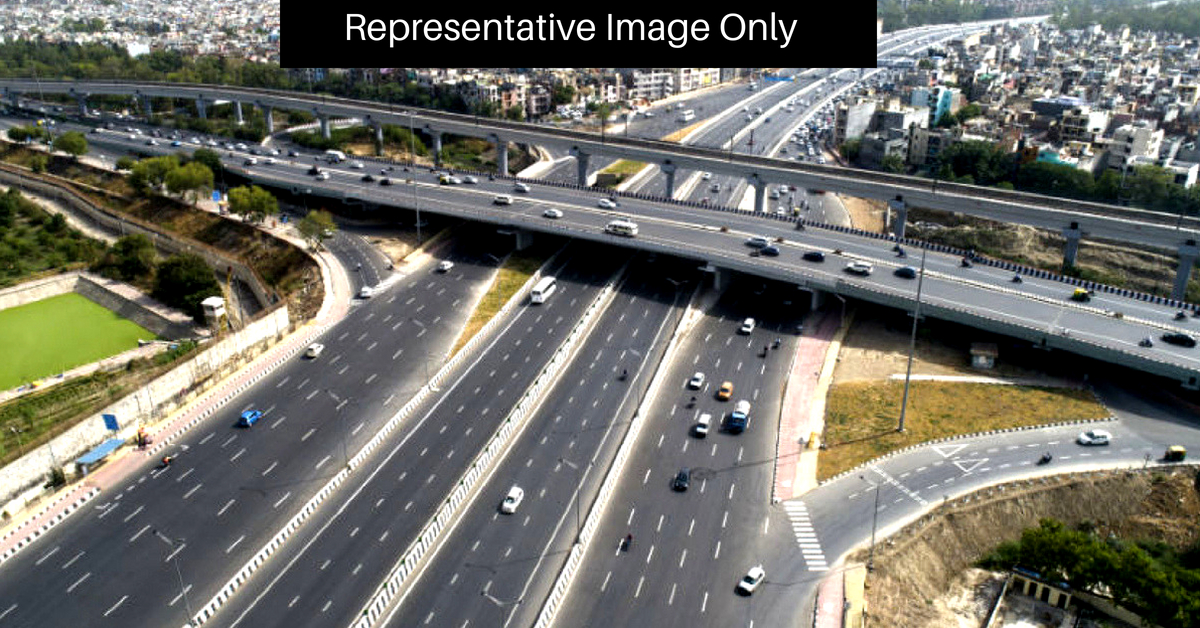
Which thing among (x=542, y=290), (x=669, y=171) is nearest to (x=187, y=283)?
(x=542, y=290)

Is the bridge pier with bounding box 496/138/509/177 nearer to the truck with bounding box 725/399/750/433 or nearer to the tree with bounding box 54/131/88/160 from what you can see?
the tree with bounding box 54/131/88/160

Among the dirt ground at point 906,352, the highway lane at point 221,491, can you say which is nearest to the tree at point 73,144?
the highway lane at point 221,491

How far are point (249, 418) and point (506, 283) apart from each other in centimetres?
2338

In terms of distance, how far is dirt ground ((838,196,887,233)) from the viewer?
91.2m

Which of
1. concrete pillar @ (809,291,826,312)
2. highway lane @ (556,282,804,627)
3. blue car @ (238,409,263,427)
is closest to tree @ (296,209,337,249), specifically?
blue car @ (238,409,263,427)

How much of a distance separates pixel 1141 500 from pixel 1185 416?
925 centimetres

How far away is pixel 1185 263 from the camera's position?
203ft

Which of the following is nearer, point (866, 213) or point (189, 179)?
A: point (189, 179)

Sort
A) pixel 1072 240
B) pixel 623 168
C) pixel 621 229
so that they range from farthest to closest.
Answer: pixel 623 168
pixel 1072 240
pixel 621 229

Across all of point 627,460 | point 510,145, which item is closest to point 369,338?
point 627,460

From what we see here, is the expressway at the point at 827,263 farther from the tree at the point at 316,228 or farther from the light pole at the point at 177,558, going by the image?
the light pole at the point at 177,558

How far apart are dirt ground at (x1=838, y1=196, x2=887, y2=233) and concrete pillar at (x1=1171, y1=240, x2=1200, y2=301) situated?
30910mm

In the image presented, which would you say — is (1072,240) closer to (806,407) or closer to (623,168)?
(806,407)

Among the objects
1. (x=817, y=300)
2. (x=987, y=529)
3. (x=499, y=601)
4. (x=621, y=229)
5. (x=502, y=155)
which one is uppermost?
(x=502, y=155)
